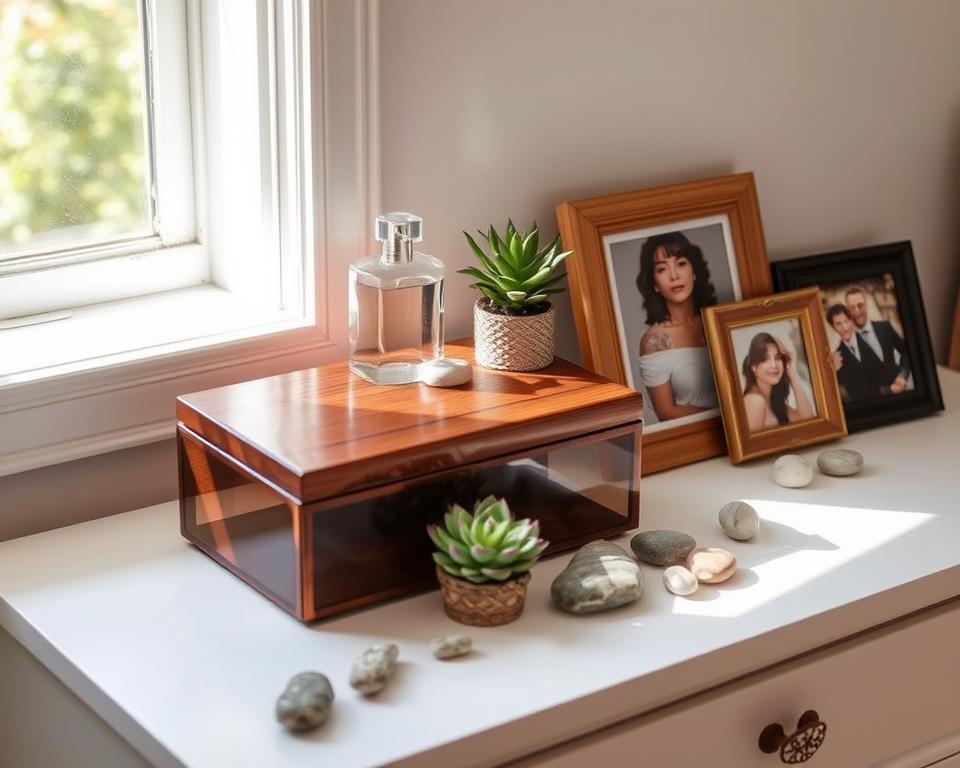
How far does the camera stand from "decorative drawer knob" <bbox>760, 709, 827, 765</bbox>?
121 cm

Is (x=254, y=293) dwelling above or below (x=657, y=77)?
below

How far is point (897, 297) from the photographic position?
1.67m

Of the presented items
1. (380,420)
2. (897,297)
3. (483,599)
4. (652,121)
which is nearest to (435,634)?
(483,599)

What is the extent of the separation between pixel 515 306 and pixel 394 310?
0.13 metres

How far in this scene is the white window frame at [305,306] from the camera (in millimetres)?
1260

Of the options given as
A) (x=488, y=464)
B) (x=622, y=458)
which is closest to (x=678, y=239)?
(x=622, y=458)

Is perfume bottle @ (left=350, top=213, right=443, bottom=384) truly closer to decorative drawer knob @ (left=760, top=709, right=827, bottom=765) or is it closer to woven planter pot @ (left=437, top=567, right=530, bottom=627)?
woven planter pot @ (left=437, top=567, right=530, bottom=627)

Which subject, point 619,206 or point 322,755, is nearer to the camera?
point 322,755

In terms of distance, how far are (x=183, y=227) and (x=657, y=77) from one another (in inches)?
21.9

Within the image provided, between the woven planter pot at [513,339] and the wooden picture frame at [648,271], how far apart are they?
12 centimetres

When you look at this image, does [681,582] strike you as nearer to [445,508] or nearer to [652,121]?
[445,508]

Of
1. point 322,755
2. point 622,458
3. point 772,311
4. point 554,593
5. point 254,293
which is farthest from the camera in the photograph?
point 772,311

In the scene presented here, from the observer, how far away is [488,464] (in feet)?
3.97

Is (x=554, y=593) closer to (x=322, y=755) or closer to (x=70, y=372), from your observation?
(x=322, y=755)
